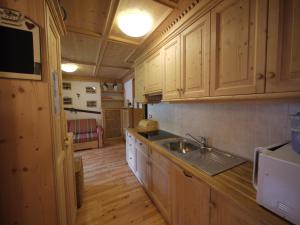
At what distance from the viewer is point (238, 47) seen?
96 centimetres

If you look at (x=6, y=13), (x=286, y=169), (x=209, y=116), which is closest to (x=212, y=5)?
(x=209, y=116)

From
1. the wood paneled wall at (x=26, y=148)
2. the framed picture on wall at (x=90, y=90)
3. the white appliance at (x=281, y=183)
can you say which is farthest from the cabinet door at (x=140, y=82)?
the framed picture on wall at (x=90, y=90)

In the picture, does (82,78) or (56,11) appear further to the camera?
(82,78)

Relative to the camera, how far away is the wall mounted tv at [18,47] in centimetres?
71

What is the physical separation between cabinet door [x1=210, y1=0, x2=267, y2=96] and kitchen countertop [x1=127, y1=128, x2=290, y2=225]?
62cm

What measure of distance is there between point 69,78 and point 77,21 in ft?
11.9

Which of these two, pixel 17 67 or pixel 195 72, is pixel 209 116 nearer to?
pixel 195 72

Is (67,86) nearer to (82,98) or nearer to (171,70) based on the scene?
(82,98)

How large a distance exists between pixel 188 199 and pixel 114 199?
1348mm

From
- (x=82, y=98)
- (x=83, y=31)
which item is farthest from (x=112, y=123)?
(x=83, y=31)

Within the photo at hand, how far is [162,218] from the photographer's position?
5.49 ft

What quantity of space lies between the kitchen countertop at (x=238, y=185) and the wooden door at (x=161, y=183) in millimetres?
302

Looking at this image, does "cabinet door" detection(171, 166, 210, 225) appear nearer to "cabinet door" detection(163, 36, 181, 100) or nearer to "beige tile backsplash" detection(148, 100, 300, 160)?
"beige tile backsplash" detection(148, 100, 300, 160)

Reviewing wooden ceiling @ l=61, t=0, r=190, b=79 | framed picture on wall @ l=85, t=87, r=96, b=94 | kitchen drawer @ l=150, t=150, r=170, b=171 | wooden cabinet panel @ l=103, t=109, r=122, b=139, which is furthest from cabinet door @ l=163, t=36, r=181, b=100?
→ framed picture on wall @ l=85, t=87, r=96, b=94
